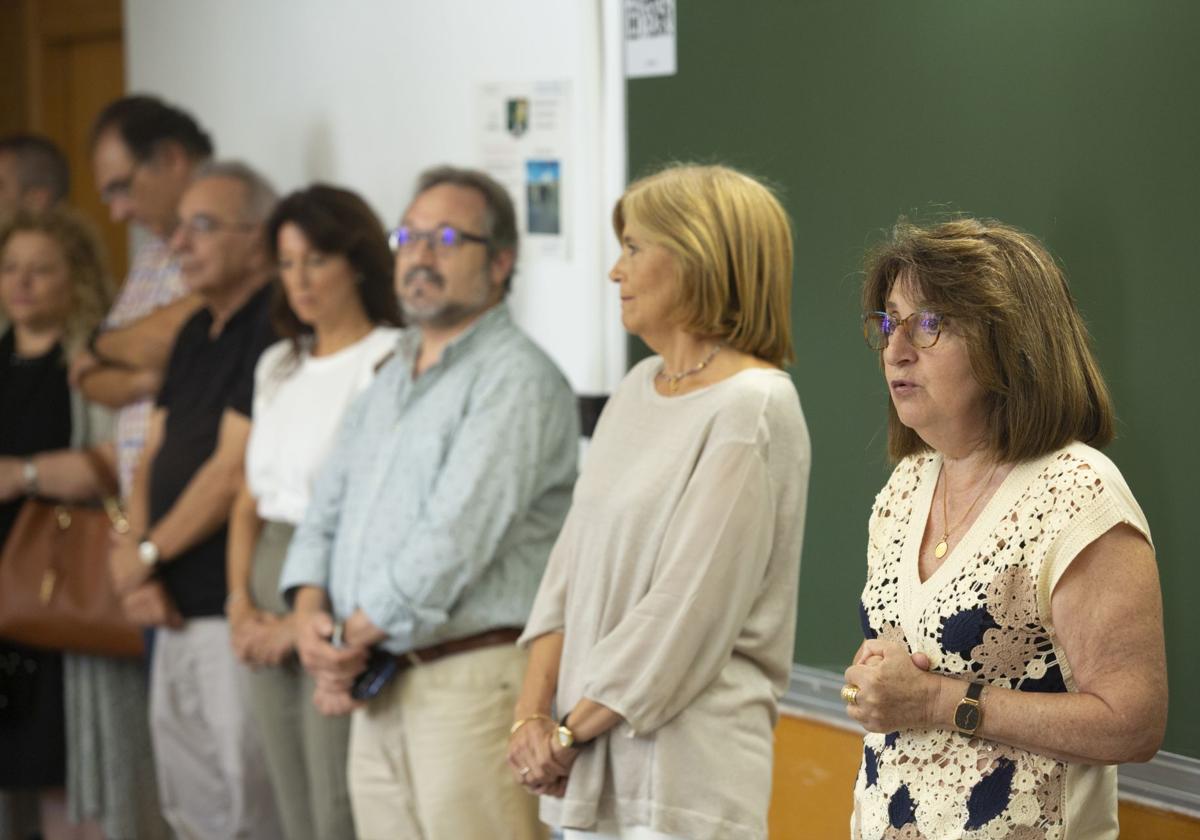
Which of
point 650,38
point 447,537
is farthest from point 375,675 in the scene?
point 650,38

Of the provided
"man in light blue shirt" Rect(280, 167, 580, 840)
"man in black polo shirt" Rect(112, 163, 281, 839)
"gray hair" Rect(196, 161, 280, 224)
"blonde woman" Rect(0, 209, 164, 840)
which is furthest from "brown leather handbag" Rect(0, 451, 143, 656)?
"man in light blue shirt" Rect(280, 167, 580, 840)

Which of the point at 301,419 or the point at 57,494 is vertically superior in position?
the point at 301,419

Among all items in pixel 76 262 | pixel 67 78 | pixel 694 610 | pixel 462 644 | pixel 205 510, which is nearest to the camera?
pixel 694 610

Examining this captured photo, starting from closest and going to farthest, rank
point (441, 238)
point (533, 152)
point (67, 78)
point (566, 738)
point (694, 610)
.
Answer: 1. point (694, 610)
2. point (566, 738)
3. point (441, 238)
4. point (533, 152)
5. point (67, 78)

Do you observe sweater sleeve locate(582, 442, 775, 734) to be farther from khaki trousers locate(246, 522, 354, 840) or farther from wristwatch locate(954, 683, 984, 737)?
khaki trousers locate(246, 522, 354, 840)

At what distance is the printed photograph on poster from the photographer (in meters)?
3.42

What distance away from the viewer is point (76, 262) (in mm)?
4406

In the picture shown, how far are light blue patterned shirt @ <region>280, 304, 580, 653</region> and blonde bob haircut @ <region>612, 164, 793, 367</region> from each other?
0.63 metres

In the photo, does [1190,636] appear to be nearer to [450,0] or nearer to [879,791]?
[879,791]

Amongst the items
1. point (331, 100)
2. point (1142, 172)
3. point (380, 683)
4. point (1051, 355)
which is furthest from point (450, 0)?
point (1051, 355)

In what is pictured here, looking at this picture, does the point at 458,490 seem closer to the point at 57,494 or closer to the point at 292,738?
the point at 292,738

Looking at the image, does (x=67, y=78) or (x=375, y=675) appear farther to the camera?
(x=67, y=78)

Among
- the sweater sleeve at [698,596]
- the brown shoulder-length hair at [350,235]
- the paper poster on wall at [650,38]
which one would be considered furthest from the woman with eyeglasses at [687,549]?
the brown shoulder-length hair at [350,235]

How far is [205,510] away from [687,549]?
185 centimetres
